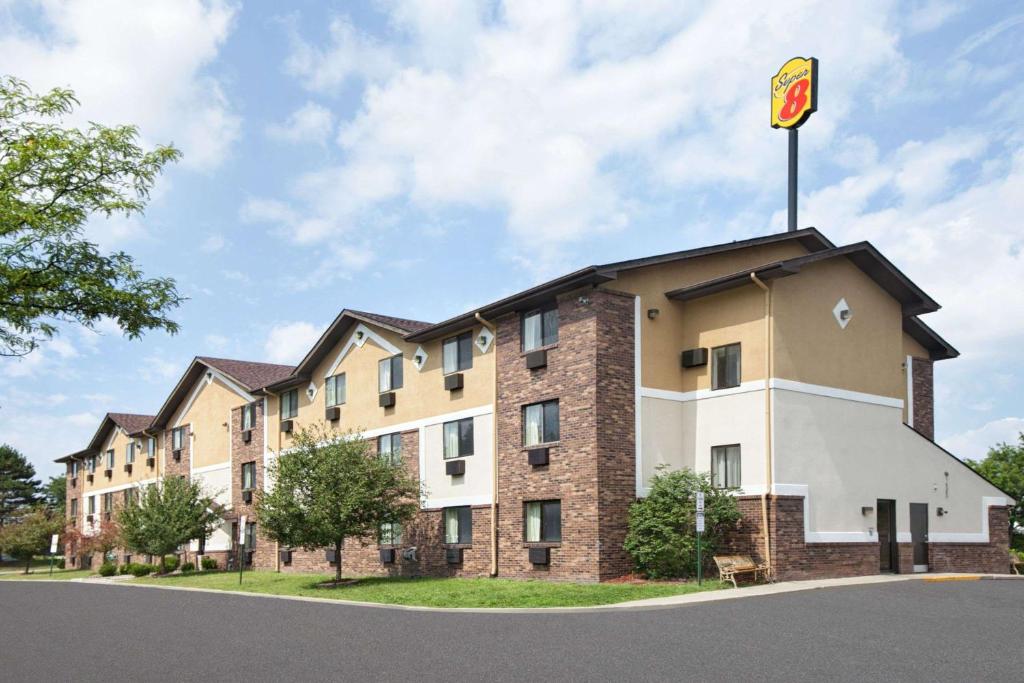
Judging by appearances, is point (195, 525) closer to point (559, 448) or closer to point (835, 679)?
point (559, 448)

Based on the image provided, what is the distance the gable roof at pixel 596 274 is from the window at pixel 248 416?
15545mm

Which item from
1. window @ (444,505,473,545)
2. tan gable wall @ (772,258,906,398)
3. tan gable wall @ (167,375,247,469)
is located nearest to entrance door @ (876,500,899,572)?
tan gable wall @ (772,258,906,398)

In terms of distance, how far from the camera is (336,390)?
37.0m

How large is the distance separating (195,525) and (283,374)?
→ 27.9ft

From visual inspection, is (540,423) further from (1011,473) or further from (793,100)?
(1011,473)

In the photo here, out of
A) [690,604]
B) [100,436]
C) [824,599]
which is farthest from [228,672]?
[100,436]

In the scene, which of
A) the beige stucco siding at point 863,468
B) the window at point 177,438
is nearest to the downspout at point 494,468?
the beige stucco siding at point 863,468

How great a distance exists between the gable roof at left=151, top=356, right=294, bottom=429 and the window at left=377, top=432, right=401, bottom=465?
10810 millimetres

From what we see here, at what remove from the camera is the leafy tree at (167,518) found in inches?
1684

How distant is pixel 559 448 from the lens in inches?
1017

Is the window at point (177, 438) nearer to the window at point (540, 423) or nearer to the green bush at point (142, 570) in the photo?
the green bush at point (142, 570)

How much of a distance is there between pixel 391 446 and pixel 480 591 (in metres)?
10.9

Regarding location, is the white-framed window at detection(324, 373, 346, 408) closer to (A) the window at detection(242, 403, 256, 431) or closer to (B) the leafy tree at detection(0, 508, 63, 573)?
(A) the window at detection(242, 403, 256, 431)

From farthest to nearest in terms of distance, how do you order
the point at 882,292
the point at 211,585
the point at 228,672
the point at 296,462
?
the point at 211,585 < the point at 296,462 < the point at 882,292 < the point at 228,672
